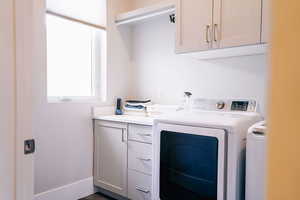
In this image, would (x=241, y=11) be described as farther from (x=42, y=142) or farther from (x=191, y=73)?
(x=42, y=142)

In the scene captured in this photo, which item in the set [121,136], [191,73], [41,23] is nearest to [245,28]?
[191,73]

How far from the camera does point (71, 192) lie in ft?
7.69

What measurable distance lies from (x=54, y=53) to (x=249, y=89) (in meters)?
1.95

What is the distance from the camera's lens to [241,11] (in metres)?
1.71

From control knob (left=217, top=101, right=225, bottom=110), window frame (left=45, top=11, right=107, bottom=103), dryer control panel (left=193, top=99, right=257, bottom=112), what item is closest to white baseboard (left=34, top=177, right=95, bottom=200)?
window frame (left=45, top=11, right=107, bottom=103)

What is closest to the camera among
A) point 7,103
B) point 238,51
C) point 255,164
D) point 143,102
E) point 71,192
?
point 7,103

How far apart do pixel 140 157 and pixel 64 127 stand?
857mm

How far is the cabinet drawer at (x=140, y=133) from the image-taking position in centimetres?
204

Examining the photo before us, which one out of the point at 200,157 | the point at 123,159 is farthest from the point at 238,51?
the point at 123,159

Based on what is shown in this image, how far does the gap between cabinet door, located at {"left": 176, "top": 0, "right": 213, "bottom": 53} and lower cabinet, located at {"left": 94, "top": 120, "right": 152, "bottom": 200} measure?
0.83 metres

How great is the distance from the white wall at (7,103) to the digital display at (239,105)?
1794 millimetres

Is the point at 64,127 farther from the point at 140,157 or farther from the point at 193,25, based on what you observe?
the point at 193,25

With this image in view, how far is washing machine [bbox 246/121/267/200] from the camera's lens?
4.30ft

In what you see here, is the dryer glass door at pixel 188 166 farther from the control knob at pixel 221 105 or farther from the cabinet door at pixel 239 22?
the cabinet door at pixel 239 22
